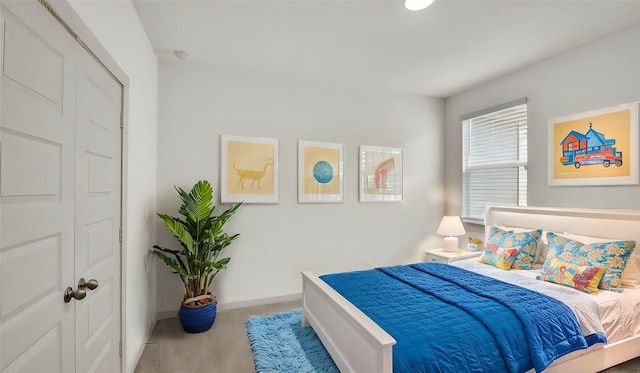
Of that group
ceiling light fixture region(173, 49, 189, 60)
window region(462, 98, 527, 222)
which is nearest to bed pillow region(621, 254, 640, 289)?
window region(462, 98, 527, 222)

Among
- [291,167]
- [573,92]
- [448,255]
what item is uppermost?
[573,92]

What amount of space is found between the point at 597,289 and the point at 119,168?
11.9 ft

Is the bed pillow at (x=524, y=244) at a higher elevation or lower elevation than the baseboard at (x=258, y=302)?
higher

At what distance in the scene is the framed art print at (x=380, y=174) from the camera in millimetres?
3953

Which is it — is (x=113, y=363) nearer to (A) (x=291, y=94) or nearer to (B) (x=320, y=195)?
(B) (x=320, y=195)

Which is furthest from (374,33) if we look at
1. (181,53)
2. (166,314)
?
(166,314)

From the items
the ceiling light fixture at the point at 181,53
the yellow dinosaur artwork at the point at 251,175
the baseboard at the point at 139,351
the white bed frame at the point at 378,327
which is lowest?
the baseboard at the point at 139,351

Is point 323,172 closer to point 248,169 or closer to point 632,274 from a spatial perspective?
point 248,169

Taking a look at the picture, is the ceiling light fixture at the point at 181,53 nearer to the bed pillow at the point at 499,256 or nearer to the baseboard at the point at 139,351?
the baseboard at the point at 139,351

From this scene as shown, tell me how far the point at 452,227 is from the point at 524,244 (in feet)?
3.20

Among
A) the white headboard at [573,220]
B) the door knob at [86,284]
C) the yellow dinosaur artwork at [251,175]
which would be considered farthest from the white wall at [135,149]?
the white headboard at [573,220]

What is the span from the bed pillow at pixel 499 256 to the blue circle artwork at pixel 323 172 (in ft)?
6.41

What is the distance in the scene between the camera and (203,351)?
2422 millimetres

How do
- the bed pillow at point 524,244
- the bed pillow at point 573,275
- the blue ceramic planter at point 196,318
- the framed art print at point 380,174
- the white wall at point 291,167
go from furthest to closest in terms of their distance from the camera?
the framed art print at point 380,174, the white wall at point 291,167, the bed pillow at point 524,244, the blue ceramic planter at point 196,318, the bed pillow at point 573,275
